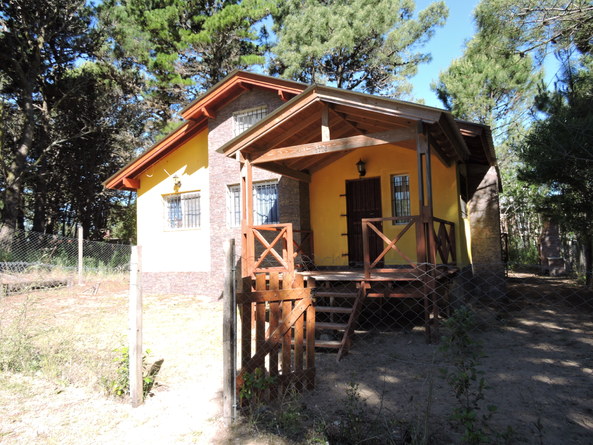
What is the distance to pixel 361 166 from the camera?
983 cm

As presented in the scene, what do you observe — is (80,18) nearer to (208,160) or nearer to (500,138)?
(208,160)

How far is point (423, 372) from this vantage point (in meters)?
5.01

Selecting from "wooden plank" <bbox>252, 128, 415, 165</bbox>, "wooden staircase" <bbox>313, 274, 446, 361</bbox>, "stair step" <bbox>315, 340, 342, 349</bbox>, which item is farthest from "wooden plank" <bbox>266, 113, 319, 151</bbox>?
"stair step" <bbox>315, 340, 342, 349</bbox>

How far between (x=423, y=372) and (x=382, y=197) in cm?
538

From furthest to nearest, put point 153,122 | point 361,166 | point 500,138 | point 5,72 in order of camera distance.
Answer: point 153,122 → point 500,138 → point 5,72 → point 361,166

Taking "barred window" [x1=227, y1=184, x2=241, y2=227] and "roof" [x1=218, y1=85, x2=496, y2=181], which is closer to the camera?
"roof" [x1=218, y1=85, x2=496, y2=181]

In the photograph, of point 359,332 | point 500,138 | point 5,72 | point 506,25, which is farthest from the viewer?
point 500,138

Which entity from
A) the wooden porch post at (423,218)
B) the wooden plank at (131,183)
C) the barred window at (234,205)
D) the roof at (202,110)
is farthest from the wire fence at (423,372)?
the wooden plank at (131,183)

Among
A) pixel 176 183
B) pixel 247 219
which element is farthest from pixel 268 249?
pixel 176 183

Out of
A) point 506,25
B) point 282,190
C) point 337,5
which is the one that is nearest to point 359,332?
point 282,190

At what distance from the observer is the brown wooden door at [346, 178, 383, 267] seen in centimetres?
999

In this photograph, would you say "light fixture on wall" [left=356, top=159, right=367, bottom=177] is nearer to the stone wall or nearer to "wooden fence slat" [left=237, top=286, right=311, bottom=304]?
the stone wall

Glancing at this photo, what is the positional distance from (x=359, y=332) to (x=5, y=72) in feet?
64.0

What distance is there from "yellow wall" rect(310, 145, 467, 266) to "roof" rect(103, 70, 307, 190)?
2367 mm
